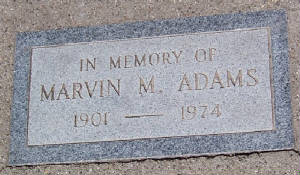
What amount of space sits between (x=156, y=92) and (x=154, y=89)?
0.03m

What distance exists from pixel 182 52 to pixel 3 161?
1434 mm

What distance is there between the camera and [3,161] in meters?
5.09

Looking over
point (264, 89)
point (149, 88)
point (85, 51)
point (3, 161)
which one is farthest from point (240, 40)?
point (3, 161)

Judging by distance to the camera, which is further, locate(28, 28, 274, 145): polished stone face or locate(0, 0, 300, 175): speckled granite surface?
locate(28, 28, 274, 145): polished stone face

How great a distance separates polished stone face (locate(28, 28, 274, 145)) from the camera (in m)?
4.87

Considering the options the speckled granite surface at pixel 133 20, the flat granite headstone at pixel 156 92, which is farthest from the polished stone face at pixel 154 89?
the speckled granite surface at pixel 133 20

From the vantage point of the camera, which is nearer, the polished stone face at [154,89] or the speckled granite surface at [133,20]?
the speckled granite surface at [133,20]

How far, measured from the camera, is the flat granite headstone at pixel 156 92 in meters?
4.83

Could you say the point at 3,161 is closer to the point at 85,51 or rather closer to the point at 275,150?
the point at 85,51

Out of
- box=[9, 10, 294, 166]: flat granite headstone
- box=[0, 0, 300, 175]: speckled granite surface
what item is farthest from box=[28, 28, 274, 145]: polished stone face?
box=[0, 0, 300, 175]: speckled granite surface

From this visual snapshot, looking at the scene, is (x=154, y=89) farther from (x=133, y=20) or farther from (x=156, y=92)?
(x=133, y=20)

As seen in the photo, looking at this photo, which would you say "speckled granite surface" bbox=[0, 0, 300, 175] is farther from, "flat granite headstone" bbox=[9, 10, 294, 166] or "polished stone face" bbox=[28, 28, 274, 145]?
"polished stone face" bbox=[28, 28, 274, 145]

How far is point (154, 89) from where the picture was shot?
5000 millimetres

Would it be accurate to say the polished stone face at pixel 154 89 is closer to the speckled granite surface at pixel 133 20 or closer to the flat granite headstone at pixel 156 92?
the flat granite headstone at pixel 156 92
